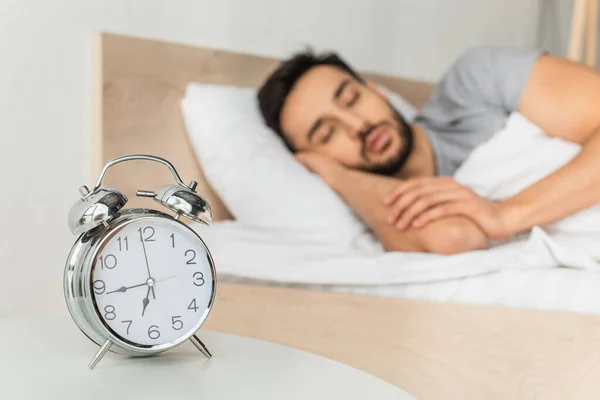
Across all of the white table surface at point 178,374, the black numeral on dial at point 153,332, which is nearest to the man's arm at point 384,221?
the white table surface at point 178,374

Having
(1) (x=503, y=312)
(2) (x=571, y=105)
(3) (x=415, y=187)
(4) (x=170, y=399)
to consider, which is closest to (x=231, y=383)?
(4) (x=170, y=399)

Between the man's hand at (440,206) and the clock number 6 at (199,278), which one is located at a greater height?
the clock number 6 at (199,278)

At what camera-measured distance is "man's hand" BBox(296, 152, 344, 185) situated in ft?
4.86

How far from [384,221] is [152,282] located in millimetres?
711

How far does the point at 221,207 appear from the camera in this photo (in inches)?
60.3

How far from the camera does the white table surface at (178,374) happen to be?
58 centimetres

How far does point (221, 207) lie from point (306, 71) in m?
0.41

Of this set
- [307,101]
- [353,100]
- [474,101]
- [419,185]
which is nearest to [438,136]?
[474,101]

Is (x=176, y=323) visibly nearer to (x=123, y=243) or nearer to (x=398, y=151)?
(x=123, y=243)

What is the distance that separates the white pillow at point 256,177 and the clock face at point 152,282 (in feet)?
2.10

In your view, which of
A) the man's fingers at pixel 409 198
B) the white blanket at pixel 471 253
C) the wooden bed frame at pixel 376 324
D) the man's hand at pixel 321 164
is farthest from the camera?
the man's hand at pixel 321 164

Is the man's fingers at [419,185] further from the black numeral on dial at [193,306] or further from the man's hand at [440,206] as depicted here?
the black numeral on dial at [193,306]

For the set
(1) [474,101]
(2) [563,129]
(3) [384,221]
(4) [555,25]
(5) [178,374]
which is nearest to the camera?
(5) [178,374]

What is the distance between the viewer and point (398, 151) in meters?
1.58
